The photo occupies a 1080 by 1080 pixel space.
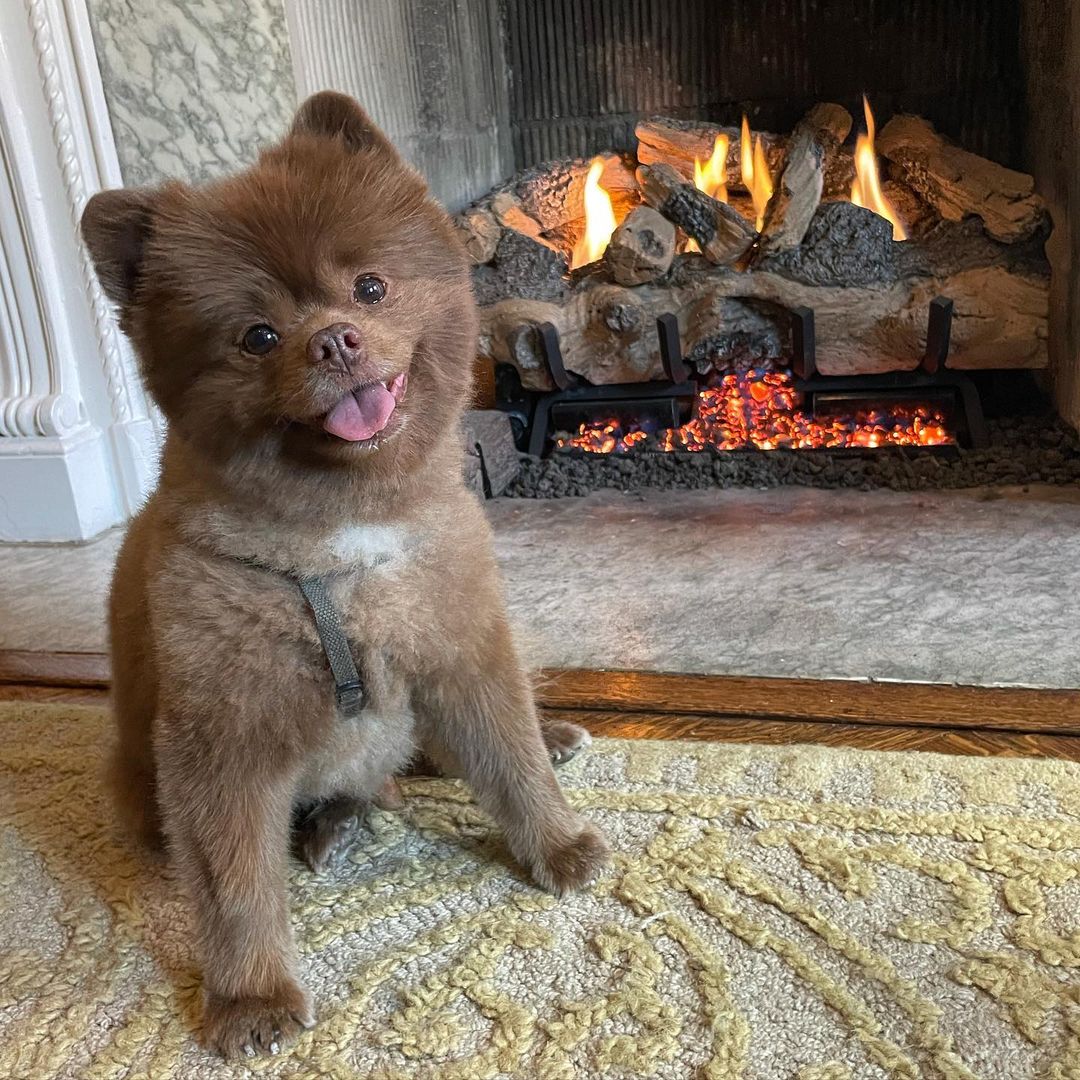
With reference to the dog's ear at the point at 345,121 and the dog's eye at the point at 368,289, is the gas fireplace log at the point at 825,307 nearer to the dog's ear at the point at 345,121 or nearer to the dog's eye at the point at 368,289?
the dog's ear at the point at 345,121

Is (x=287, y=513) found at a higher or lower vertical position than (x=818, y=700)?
higher

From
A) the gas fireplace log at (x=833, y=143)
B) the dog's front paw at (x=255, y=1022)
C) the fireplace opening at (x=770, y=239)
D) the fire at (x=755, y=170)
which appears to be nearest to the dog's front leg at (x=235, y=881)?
the dog's front paw at (x=255, y=1022)

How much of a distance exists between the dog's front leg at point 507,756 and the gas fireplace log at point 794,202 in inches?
64.8

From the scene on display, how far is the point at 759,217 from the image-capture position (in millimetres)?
2592

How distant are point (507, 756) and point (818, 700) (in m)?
0.59

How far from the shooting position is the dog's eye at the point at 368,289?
36.2 inches

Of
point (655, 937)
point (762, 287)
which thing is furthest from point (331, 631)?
point (762, 287)

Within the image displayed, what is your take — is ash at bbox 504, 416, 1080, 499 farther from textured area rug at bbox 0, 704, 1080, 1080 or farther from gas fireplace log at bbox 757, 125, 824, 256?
textured area rug at bbox 0, 704, 1080, 1080

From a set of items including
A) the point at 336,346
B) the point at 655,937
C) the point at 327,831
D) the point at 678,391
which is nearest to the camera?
the point at 336,346

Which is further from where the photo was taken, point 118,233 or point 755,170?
point 755,170

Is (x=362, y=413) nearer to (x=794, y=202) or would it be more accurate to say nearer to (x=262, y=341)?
(x=262, y=341)

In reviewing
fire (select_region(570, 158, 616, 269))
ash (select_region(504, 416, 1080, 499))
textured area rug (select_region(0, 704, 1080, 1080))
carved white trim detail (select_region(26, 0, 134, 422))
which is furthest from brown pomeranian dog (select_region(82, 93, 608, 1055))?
fire (select_region(570, 158, 616, 269))

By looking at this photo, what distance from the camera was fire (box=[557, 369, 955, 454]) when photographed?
252cm

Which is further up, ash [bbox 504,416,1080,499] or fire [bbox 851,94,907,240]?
fire [bbox 851,94,907,240]
